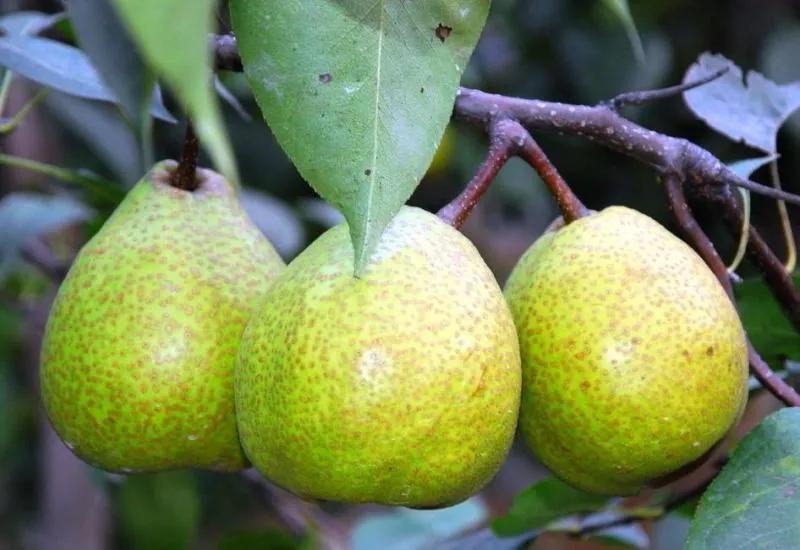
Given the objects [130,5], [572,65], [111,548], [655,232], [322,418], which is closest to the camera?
[130,5]

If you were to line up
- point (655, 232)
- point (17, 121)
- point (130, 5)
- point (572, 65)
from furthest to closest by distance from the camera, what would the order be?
point (572, 65)
point (17, 121)
point (655, 232)
point (130, 5)

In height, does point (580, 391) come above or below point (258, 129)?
above

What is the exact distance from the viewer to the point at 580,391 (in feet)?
2.73

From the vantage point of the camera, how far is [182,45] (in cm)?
39

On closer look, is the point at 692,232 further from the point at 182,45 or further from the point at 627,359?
the point at 182,45

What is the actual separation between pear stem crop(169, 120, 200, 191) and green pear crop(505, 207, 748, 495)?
0.31m

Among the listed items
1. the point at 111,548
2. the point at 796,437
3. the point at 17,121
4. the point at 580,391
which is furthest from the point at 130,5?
the point at 111,548

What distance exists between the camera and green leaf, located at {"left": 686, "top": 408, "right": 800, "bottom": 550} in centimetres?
78

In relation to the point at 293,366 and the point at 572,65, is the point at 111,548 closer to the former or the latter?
the point at 572,65

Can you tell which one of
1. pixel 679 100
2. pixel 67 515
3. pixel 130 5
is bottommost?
pixel 67 515

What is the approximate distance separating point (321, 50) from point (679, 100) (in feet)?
6.07

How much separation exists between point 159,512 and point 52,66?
1059 millimetres

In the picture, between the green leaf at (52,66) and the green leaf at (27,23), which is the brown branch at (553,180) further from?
the green leaf at (27,23)

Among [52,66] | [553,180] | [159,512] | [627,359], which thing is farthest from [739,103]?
[159,512]
